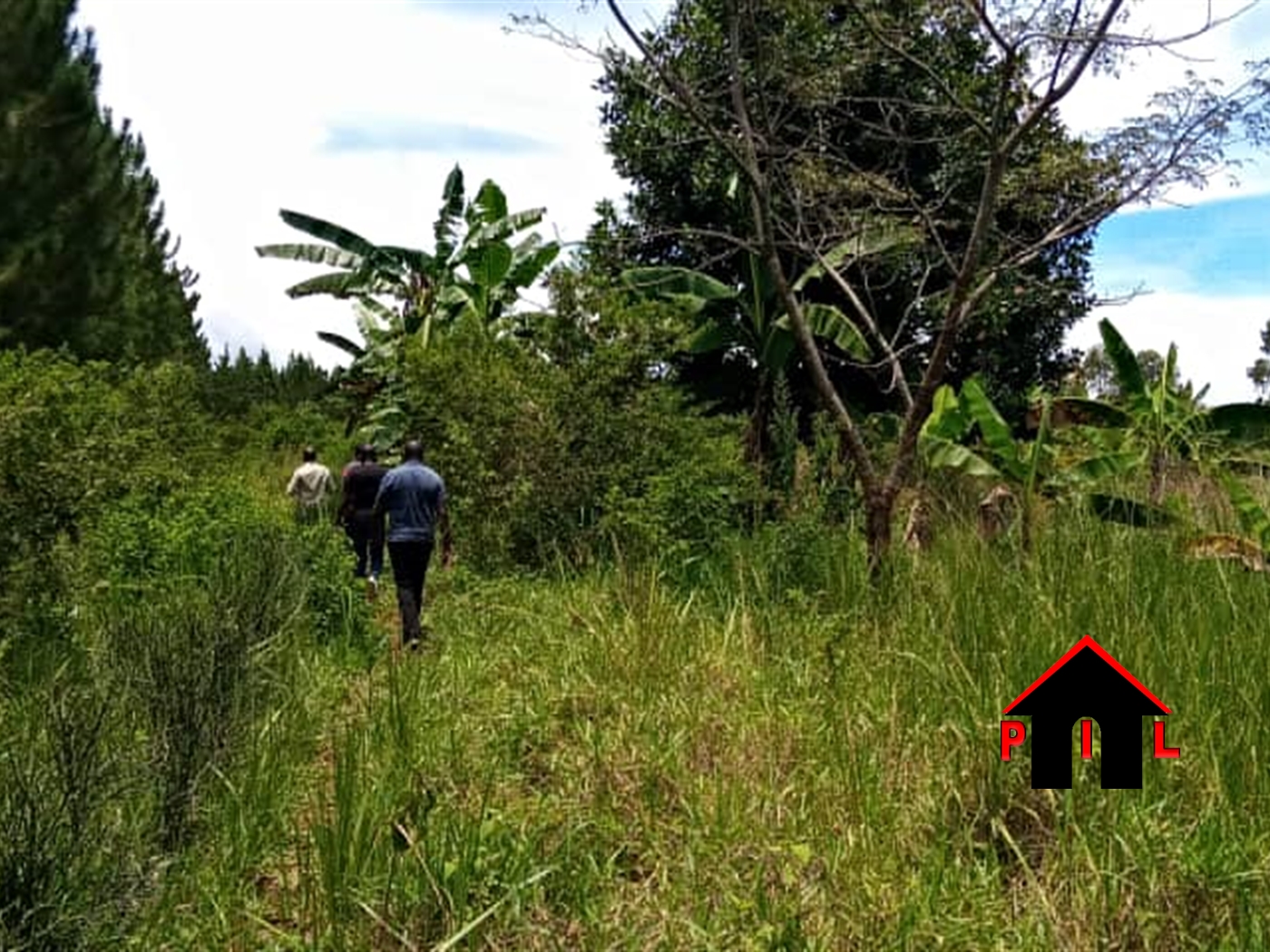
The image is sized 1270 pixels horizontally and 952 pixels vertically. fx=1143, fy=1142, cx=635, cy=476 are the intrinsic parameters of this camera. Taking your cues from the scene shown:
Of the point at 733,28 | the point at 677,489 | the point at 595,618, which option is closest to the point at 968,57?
the point at 733,28

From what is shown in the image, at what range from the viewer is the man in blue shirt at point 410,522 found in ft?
26.2

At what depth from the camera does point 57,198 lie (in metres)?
19.7

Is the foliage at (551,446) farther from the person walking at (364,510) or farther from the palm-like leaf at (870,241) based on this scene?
the palm-like leaf at (870,241)

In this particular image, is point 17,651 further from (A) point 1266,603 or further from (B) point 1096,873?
(A) point 1266,603

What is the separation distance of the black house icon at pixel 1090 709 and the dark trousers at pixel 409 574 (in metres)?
5.46

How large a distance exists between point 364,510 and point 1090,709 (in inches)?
343

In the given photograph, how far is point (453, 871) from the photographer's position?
10.9 feet

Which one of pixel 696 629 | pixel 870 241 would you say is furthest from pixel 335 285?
pixel 696 629

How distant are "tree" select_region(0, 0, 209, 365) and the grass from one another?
53.1 ft

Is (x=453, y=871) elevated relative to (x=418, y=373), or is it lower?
lower

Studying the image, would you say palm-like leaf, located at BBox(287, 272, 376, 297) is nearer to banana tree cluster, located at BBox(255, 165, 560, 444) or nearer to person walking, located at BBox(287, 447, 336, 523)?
banana tree cluster, located at BBox(255, 165, 560, 444)

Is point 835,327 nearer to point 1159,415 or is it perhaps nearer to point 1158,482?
point 1159,415

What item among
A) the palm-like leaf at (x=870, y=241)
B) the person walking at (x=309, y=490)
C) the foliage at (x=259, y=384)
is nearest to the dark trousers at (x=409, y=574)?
the palm-like leaf at (x=870, y=241)

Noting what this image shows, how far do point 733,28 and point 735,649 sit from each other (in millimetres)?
4526
